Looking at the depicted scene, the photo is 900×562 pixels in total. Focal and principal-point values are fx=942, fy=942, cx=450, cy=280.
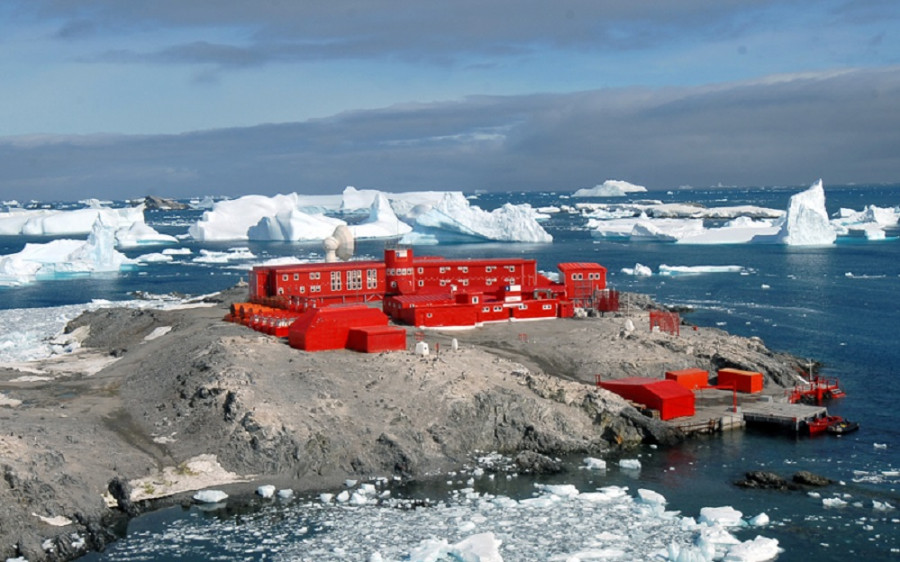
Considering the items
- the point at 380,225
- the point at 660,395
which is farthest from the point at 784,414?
the point at 380,225

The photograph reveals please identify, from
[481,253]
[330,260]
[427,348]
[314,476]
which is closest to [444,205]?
[481,253]

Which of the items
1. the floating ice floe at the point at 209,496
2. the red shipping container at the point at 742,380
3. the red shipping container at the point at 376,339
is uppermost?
the red shipping container at the point at 376,339

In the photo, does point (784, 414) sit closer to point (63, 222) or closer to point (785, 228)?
point (785, 228)

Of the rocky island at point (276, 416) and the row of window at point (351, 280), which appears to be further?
the row of window at point (351, 280)

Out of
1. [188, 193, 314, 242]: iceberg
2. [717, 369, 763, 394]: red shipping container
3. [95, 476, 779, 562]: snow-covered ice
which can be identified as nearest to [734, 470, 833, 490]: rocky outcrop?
[95, 476, 779, 562]: snow-covered ice

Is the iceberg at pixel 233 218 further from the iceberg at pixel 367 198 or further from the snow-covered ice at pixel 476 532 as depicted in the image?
the snow-covered ice at pixel 476 532

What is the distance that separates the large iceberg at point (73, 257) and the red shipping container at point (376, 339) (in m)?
50.8

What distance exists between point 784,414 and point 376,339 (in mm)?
14983

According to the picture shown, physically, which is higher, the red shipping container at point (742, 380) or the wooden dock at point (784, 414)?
the red shipping container at point (742, 380)

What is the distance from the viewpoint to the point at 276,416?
29234 millimetres

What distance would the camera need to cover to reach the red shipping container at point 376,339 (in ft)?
116

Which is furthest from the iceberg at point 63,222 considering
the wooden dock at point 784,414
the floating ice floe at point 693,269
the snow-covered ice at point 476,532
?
the snow-covered ice at point 476,532

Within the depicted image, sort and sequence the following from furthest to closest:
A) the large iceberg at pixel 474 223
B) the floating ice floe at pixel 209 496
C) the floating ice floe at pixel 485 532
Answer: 1. the large iceberg at pixel 474 223
2. the floating ice floe at pixel 209 496
3. the floating ice floe at pixel 485 532

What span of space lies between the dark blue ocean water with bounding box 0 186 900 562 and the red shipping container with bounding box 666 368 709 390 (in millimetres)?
4333
